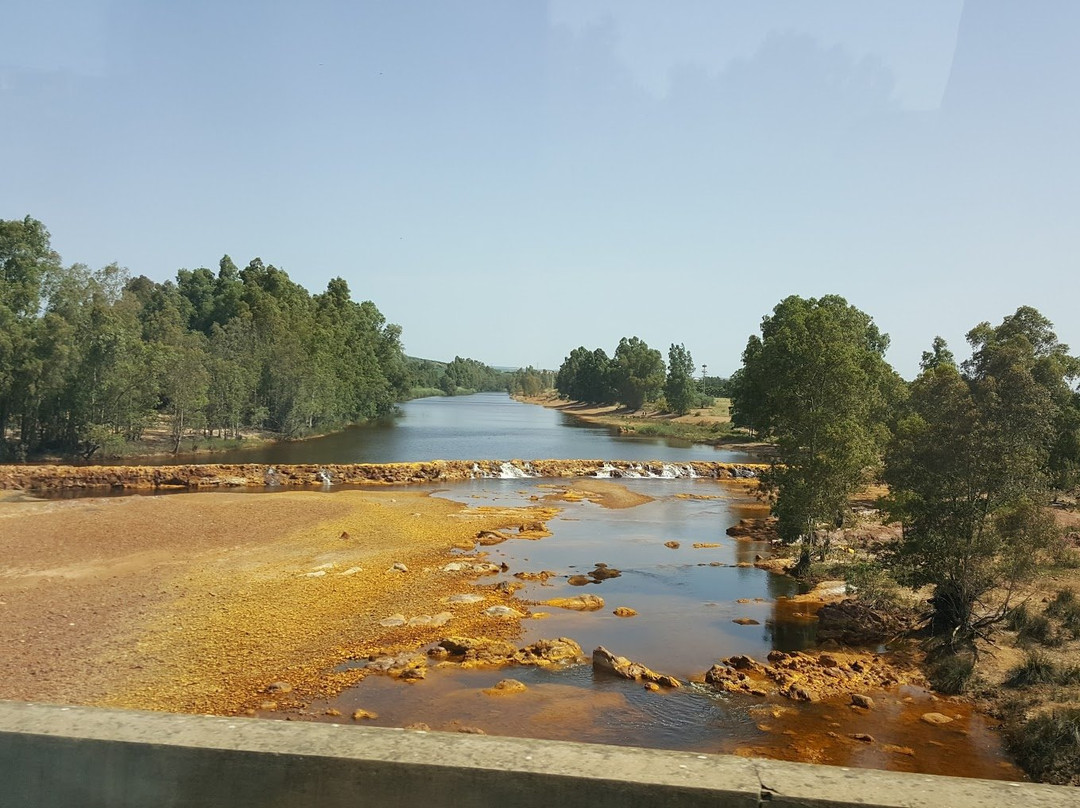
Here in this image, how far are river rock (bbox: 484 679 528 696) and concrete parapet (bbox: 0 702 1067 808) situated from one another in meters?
12.6

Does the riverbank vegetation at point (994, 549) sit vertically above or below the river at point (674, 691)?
above

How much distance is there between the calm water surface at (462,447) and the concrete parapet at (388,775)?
58.8 m

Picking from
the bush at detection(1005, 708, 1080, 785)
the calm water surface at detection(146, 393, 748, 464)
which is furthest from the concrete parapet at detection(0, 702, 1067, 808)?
the calm water surface at detection(146, 393, 748, 464)

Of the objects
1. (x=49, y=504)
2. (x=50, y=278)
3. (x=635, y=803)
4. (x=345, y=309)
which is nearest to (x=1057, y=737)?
(x=635, y=803)

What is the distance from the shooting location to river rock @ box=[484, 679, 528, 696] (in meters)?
15.4

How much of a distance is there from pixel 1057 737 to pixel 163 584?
22.0 m

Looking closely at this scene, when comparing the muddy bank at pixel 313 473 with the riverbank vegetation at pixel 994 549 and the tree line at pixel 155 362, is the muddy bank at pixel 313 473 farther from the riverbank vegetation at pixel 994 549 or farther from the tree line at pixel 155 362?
the riverbank vegetation at pixel 994 549

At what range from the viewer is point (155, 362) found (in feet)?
187

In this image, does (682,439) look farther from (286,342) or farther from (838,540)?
(838,540)

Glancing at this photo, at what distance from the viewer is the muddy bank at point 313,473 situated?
4484 centimetres

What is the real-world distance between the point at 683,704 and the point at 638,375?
427 feet

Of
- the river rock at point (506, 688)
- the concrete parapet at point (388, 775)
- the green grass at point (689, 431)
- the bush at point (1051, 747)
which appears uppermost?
the concrete parapet at point (388, 775)

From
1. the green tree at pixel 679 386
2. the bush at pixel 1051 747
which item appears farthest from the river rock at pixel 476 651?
the green tree at pixel 679 386

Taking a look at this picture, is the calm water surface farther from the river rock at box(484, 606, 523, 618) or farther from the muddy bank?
the river rock at box(484, 606, 523, 618)
